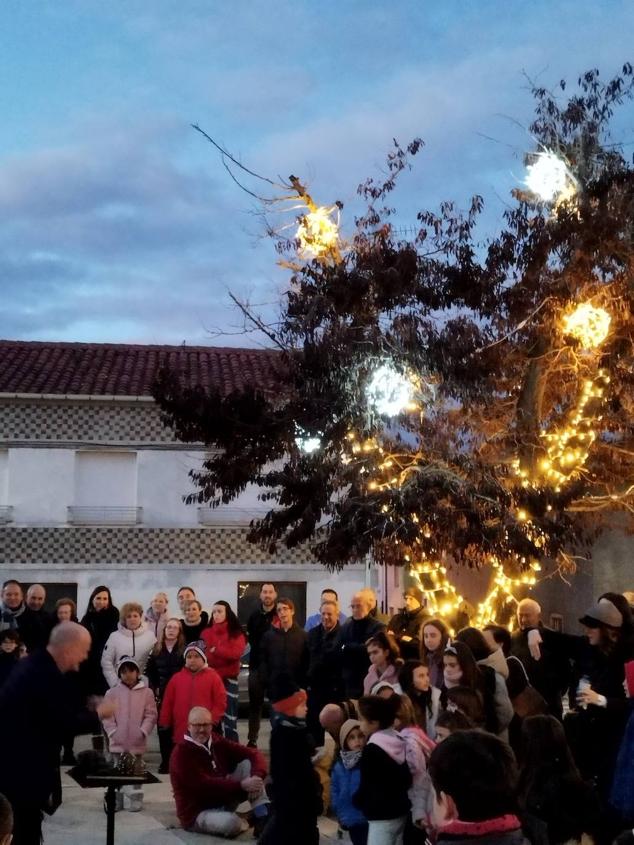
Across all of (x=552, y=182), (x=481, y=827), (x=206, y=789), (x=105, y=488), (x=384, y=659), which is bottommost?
(x=206, y=789)

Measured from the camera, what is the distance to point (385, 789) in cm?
661

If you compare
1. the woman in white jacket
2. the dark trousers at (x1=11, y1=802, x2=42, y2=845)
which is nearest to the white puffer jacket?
the woman in white jacket

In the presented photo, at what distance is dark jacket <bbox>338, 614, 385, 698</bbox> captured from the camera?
11391mm

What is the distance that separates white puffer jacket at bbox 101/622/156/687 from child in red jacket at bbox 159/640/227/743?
158 centimetres

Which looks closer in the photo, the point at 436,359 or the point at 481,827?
the point at 481,827

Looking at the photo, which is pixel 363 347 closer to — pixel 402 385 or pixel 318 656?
pixel 402 385

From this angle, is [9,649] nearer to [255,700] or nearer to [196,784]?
[196,784]

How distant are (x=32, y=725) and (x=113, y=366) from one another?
58.9 ft

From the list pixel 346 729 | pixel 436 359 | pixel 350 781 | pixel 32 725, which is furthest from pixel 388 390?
pixel 32 725

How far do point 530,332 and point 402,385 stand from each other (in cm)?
180

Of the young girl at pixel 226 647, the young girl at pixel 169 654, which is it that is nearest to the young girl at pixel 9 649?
the young girl at pixel 169 654

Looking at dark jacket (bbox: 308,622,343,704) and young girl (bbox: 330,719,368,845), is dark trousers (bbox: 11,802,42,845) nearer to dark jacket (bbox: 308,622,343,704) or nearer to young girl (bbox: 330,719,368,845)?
young girl (bbox: 330,719,368,845)

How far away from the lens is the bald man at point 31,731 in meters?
6.60

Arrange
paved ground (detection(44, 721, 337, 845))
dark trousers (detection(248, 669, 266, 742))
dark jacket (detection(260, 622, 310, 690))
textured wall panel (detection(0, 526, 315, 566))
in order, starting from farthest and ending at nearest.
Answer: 1. textured wall panel (detection(0, 526, 315, 566))
2. dark trousers (detection(248, 669, 266, 742))
3. dark jacket (detection(260, 622, 310, 690))
4. paved ground (detection(44, 721, 337, 845))
